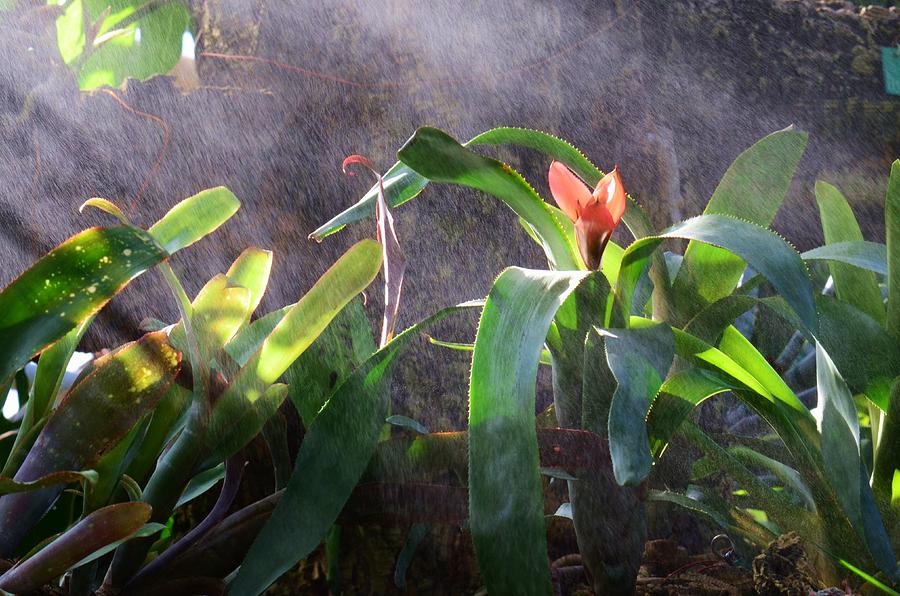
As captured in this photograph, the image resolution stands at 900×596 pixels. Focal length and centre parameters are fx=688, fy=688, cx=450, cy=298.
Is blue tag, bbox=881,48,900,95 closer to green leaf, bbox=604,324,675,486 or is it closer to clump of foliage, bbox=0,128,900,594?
clump of foliage, bbox=0,128,900,594

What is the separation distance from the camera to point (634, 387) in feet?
1.54

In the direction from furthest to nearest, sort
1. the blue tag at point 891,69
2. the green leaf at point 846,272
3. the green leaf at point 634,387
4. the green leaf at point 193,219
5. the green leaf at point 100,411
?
the blue tag at point 891,69, the green leaf at point 846,272, the green leaf at point 193,219, the green leaf at point 100,411, the green leaf at point 634,387

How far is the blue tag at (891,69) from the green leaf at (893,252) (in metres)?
1.40

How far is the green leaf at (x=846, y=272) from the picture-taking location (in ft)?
2.64

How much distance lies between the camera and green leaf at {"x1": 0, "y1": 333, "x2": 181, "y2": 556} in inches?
20.7

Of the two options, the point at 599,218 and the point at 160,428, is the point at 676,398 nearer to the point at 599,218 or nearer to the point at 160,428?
the point at 599,218

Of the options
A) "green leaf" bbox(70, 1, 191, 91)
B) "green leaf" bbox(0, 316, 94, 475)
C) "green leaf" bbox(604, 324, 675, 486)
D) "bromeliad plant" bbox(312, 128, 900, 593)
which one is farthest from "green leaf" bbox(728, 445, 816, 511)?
"green leaf" bbox(70, 1, 191, 91)

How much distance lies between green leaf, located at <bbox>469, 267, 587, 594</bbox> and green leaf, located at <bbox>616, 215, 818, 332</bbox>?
120 millimetres

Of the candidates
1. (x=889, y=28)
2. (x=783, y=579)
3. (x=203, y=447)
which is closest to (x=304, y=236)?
→ (x=203, y=447)

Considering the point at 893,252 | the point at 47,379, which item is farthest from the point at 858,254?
the point at 47,379

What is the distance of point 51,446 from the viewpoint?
530 millimetres

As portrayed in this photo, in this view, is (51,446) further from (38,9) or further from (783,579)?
(38,9)

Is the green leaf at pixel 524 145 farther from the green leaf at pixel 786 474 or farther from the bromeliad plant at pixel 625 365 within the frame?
the green leaf at pixel 786 474

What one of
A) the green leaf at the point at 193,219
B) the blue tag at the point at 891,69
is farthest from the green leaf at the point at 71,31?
the blue tag at the point at 891,69
